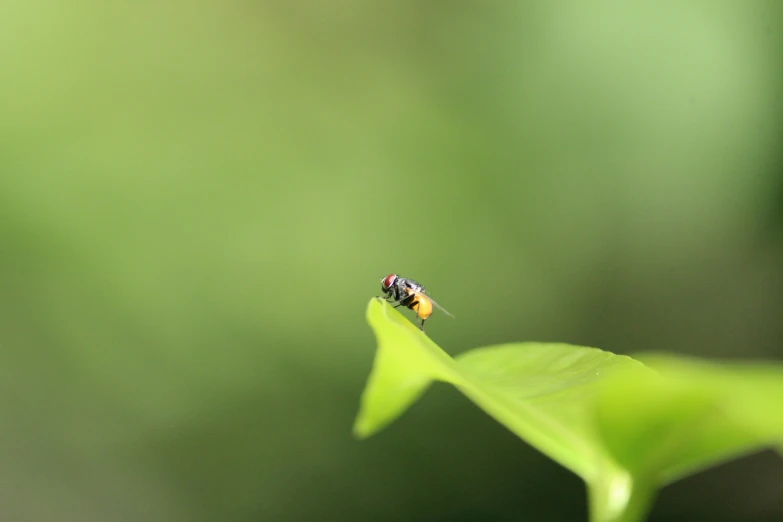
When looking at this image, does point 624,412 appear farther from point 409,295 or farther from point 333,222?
point 333,222

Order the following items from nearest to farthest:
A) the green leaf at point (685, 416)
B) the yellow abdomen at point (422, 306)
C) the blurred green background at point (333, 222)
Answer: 1. the green leaf at point (685, 416)
2. the yellow abdomen at point (422, 306)
3. the blurred green background at point (333, 222)

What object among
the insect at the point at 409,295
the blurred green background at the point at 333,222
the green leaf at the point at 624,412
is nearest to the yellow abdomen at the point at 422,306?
the insect at the point at 409,295

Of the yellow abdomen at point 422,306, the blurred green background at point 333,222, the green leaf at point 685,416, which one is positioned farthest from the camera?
the blurred green background at point 333,222

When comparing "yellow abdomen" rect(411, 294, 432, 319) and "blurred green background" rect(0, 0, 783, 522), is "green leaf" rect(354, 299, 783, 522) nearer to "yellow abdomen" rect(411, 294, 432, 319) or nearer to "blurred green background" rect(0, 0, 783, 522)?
"yellow abdomen" rect(411, 294, 432, 319)

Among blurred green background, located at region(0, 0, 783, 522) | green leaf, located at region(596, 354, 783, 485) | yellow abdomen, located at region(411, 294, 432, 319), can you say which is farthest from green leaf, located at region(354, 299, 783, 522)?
blurred green background, located at region(0, 0, 783, 522)

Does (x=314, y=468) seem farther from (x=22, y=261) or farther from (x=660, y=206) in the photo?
(x=660, y=206)

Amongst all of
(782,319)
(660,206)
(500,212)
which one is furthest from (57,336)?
(782,319)

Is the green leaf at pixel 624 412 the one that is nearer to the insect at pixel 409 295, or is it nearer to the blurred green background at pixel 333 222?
the insect at pixel 409 295

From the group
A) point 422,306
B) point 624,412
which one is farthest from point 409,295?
point 624,412
